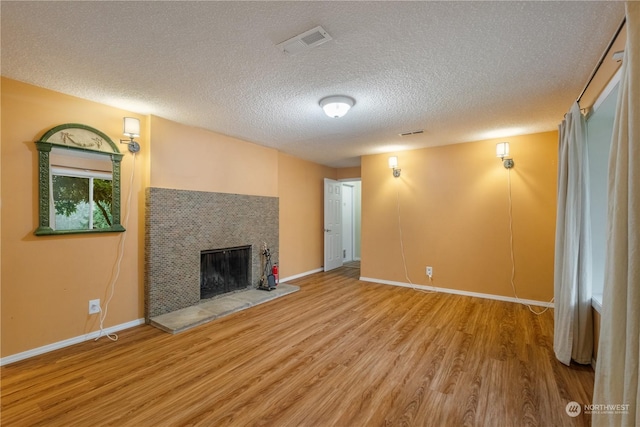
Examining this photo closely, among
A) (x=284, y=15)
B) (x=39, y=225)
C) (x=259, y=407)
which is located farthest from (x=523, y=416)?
(x=39, y=225)

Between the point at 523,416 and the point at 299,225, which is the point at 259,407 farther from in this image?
the point at 299,225

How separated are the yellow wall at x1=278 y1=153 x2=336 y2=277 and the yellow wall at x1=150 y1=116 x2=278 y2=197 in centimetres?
46

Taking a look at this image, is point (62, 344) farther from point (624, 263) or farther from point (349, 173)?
point (349, 173)

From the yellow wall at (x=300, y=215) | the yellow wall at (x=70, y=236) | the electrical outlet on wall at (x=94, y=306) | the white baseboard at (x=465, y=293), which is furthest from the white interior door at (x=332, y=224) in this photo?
the electrical outlet on wall at (x=94, y=306)

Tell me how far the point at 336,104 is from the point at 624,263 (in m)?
2.33

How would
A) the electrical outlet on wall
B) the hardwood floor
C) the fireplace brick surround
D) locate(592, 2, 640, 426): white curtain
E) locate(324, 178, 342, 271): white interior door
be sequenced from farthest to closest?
1. locate(324, 178, 342, 271): white interior door
2. the fireplace brick surround
3. the electrical outlet on wall
4. the hardwood floor
5. locate(592, 2, 640, 426): white curtain

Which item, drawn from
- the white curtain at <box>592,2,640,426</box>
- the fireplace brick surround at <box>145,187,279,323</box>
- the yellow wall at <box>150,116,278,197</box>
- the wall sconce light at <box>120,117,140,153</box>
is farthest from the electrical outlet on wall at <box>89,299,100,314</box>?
the white curtain at <box>592,2,640,426</box>

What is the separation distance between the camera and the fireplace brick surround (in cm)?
327

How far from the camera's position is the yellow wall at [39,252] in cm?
238

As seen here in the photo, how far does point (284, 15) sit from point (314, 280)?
4490 millimetres

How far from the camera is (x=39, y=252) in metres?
2.53

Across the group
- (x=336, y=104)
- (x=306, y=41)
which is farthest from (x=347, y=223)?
(x=306, y=41)

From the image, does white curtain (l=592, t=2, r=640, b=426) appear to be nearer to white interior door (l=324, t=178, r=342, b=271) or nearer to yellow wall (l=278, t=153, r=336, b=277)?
yellow wall (l=278, t=153, r=336, b=277)

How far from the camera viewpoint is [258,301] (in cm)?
394
